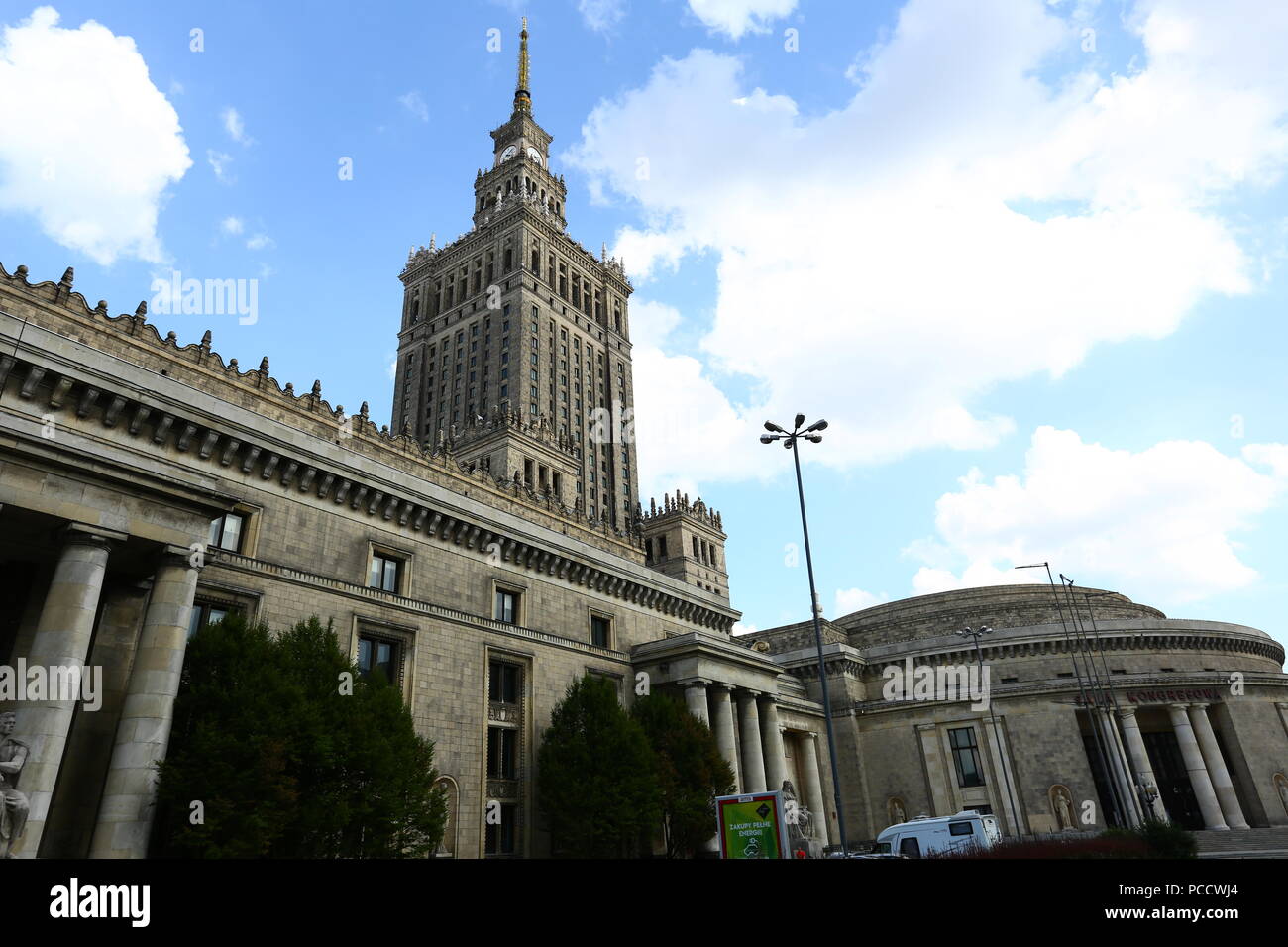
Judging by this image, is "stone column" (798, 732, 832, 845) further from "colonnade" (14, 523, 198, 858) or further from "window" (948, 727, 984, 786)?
"colonnade" (14, 523, 198, 858)

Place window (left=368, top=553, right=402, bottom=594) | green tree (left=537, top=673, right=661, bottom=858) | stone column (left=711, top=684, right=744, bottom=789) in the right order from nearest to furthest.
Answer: window (left=368, top=553, right=402, bottom=594) → green tree (left=537, top=673, right=661, bottom=858) → stone column (left=711, top=684, right=744, bottom=789)

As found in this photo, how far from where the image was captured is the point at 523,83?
393 feet

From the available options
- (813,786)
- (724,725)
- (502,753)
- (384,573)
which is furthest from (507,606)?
(813,786)

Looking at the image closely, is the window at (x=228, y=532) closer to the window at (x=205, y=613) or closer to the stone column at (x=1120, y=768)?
the window at (x=205, y=613)

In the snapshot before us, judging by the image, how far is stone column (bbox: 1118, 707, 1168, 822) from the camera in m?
52.1

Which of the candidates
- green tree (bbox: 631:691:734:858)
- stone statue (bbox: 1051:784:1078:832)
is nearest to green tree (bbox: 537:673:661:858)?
green tree (bbox: 631:691:734:858)

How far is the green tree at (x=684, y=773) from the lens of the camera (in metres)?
33.2

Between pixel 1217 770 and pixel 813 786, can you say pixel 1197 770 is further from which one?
pixel 813 786

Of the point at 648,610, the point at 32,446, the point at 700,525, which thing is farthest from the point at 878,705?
the point at 32,446

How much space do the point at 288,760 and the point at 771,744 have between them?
28.8 m

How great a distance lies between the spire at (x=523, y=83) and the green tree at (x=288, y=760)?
11137 cm

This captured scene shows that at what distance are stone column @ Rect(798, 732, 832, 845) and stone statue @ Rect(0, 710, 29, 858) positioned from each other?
44.4 metres

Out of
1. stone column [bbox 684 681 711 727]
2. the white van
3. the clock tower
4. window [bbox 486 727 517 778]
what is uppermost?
the clock tower
